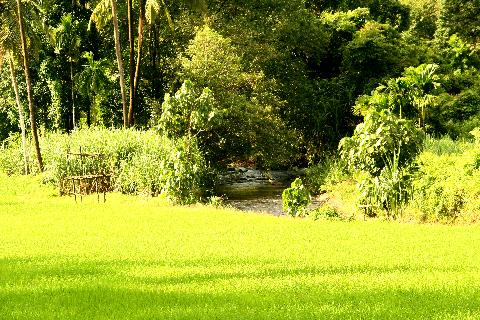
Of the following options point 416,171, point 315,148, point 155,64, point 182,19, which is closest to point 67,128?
point 155,64

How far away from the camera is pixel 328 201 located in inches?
1291

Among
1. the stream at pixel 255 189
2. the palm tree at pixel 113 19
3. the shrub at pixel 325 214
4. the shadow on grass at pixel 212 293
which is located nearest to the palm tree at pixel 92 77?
the palm tree at pixel 113 19

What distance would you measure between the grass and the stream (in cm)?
1173

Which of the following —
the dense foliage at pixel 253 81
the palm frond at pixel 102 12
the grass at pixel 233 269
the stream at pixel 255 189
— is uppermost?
the palm frond at pixel 102 12

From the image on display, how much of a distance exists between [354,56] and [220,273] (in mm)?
35959

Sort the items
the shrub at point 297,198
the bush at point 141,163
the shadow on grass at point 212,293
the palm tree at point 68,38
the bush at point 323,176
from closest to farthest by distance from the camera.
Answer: the shadow on grass at point 212,293 < the shrub at point 297,198 < the bush at point 141,163 < the bush at point 323,176 < the palm tree at point 68,38

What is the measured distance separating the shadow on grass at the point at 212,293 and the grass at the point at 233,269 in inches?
0.6

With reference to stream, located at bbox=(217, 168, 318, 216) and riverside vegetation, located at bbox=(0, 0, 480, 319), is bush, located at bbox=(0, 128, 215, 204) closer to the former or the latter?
riverside vegetation, located at bbox=(0, 0, 480, 319)

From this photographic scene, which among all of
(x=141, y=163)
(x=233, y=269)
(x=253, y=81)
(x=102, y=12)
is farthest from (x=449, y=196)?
(x=102, y=12)

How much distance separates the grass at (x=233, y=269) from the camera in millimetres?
8008

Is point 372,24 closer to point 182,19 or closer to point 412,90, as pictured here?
point 412,90

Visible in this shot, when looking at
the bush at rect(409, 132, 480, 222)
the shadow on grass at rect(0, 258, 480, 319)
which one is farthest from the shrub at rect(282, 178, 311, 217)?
the shadow on grass at rect(0, 258, 480, 319)

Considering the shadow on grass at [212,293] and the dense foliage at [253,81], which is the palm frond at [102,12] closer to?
the dense foliage at [253,81]

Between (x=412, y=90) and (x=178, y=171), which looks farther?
(x=412, y=90)
